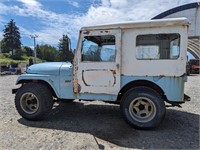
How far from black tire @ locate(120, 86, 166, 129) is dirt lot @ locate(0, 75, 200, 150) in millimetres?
204

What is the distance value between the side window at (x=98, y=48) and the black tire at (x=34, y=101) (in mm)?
1380

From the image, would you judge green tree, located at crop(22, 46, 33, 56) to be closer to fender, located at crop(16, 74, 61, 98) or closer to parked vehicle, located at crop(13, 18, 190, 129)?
fender, located at crop(16, 74, 61, 98)

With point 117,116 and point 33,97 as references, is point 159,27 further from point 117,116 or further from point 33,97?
point 33,97

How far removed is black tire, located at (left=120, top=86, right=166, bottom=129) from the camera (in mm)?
5383

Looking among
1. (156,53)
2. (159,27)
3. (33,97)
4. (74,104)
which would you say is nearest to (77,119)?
(33,97)

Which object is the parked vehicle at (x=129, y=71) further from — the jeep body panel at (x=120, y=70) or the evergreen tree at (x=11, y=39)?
the evergreen tree at (x=11, y=39)

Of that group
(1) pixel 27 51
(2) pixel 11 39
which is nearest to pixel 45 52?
(1) pixel 27 51

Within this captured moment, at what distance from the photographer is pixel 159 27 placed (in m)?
5.39

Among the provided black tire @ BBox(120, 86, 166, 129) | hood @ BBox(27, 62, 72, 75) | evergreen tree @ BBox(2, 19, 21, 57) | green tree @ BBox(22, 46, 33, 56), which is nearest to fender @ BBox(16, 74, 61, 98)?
hood @ BBox(27, 62, 72, 75)

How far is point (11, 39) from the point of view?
8350 centimetres

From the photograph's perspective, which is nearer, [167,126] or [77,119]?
[167,126]

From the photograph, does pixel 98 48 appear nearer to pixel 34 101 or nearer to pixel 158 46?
pixel 158 46

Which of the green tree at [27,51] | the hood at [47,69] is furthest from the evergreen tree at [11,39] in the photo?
the hood at [47,69]

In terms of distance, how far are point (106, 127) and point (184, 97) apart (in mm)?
1947
